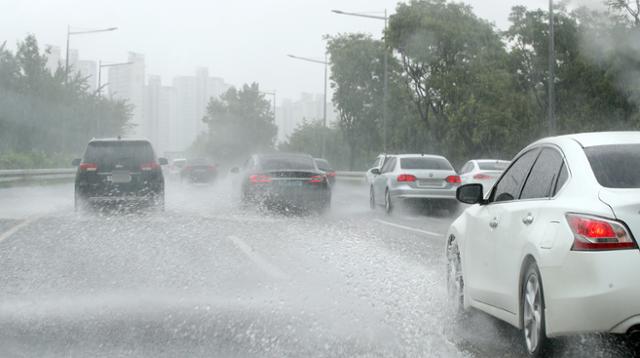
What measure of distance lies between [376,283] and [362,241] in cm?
509

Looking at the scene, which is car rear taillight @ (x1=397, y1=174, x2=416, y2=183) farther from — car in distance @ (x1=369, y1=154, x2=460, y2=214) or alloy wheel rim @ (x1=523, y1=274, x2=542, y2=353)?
alloy wheel rim @ (x1=523, y1=274, x2=542, y2=353)

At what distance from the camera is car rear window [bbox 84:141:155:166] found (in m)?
18.8

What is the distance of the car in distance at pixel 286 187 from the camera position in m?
19.6

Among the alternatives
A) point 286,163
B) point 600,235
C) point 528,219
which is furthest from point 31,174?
point 600,235

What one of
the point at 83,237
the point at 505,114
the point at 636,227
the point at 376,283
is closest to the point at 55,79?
the point at 505,114

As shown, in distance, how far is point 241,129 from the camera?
119000mm

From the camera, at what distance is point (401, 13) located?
158 feet

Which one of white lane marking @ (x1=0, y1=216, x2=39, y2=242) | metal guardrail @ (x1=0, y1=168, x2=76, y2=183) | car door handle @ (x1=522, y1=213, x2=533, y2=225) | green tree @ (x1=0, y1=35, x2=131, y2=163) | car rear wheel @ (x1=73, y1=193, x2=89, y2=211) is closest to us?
car door handle @ (x1=522, y1=213, x2=533, y2=225)

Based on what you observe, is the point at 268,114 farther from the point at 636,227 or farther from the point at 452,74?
the point at 636,227

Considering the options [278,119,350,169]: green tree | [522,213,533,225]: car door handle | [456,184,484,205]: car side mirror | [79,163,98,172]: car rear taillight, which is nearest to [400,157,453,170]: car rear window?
[79,163,98,172]: car rear taillight

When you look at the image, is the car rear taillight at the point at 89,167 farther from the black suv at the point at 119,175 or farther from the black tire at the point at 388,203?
the black tire at the point at 388,203

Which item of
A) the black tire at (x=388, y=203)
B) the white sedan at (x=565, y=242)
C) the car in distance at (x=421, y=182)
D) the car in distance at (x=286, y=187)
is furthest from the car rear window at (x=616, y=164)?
the black tire at (x=388, y=203)

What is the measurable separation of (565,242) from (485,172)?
21851 millimetres

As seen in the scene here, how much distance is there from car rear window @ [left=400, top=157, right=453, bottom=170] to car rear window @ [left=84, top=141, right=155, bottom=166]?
6.21 meters
